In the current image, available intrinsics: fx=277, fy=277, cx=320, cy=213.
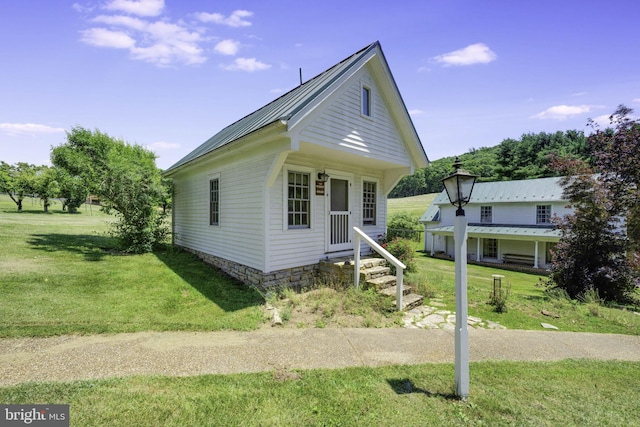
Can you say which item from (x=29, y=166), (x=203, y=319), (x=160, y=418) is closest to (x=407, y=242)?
(x=203, y=319)

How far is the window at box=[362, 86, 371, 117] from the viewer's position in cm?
807

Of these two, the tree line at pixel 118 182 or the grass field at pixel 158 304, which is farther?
the tree line at pixel 118 182

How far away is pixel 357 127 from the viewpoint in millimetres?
7641

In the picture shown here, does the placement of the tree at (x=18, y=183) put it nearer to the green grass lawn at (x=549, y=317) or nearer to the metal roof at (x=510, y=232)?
the green grass lawn at (x=549, y=317)

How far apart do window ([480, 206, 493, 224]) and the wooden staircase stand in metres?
21.3

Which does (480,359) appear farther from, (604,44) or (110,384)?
(604,44)

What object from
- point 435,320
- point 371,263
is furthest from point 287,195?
point 435,320

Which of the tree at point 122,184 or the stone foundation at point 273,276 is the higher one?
the tree at point 122,184

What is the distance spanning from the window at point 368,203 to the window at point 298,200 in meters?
2.49

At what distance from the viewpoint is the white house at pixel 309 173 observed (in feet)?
21.9

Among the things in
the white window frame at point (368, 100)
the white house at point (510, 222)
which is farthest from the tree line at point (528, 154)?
the white window frame at point (368, 100)

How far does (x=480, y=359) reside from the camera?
4.16 m

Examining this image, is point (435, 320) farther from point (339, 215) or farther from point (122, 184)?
point (122, 184)

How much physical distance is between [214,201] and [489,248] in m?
24.8
